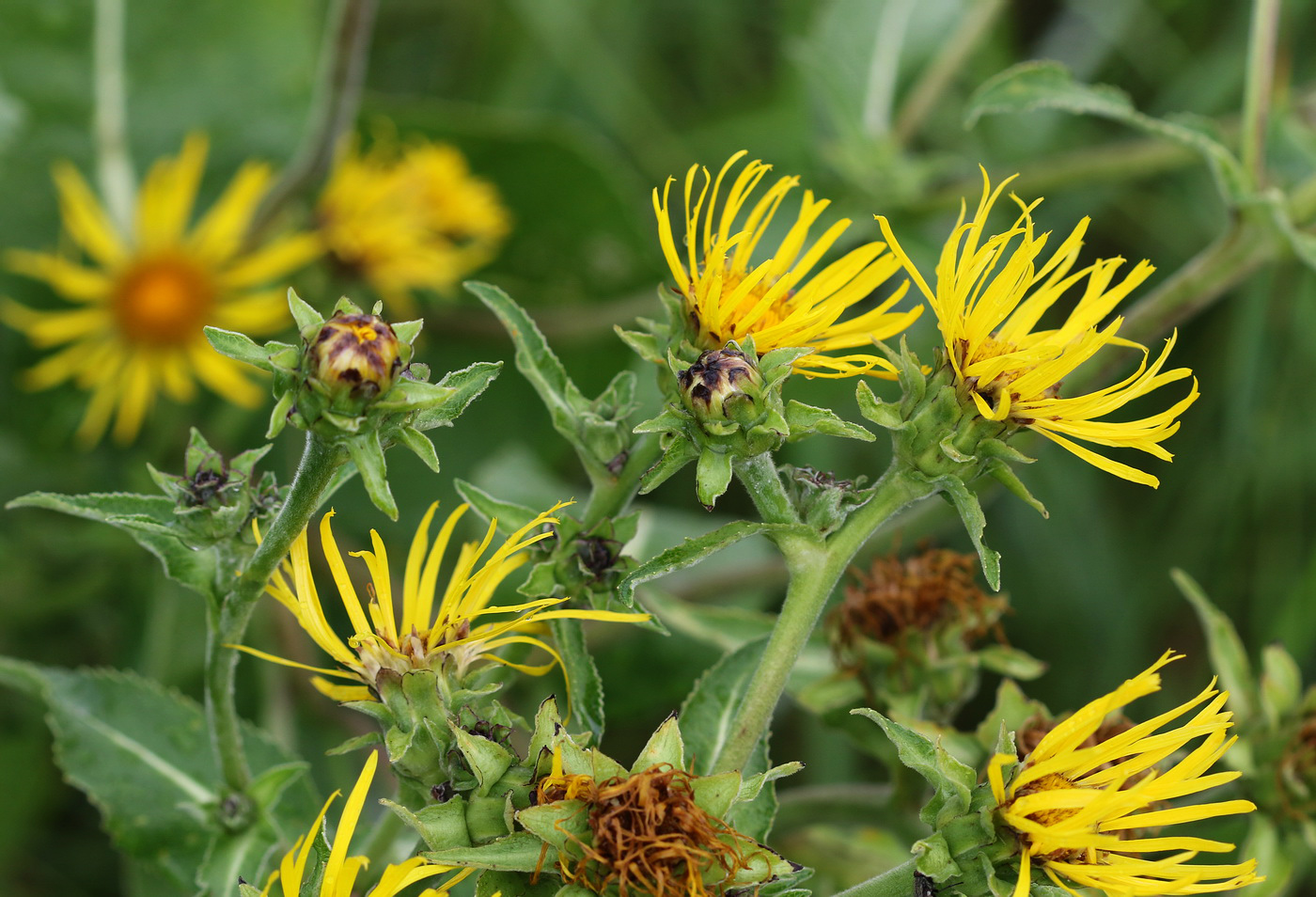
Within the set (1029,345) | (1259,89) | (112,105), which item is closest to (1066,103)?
(1259,89)

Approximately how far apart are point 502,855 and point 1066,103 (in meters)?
1.09

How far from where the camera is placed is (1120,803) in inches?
33.7

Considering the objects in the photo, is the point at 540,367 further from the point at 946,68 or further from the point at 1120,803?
the point at 946,68

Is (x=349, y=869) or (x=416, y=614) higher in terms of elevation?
(x=416, y=614)

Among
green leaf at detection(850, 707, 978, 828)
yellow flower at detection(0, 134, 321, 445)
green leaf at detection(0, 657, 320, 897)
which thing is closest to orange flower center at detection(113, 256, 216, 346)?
yellow flower at detection(0, 134, 321, 445)

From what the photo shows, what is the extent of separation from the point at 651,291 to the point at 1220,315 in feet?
3.84

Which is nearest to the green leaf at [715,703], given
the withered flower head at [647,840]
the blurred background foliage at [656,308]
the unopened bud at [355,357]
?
the withered flower head at [647,840]

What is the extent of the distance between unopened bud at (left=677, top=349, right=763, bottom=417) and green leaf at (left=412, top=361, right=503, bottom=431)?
5.9 inches

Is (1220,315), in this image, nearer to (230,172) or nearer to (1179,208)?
(1179,208)

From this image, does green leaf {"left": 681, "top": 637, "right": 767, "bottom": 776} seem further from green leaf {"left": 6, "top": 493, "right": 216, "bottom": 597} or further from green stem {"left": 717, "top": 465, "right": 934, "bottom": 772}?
green leaf {"left": 6, "top": 493, "right": 216, "bottom": 597}

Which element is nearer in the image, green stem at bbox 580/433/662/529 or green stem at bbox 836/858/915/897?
green stem at bbox 836/858/915/897

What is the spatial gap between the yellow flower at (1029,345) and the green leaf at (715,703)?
1.06 ft

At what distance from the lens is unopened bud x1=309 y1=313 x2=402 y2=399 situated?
2.83ft

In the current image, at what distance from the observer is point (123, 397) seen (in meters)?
2.15
